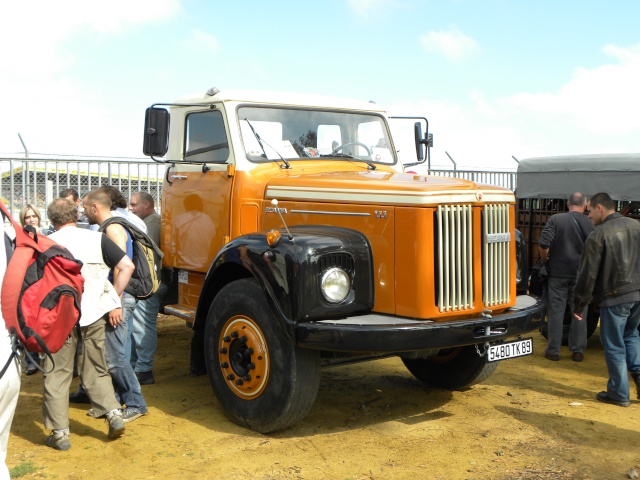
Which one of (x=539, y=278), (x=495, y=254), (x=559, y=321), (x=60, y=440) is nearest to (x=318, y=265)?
(x=495, y=254)

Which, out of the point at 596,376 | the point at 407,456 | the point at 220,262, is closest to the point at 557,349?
the point at 596,376

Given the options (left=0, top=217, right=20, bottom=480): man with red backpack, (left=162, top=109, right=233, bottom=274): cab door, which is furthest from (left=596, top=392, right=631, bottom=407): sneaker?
(left=0, top=217, right=20, bottom=480): man with red backpack

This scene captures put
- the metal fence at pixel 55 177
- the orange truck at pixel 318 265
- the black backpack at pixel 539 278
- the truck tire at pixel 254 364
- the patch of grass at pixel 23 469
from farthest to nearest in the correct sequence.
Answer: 1. the metal fence at pixel 55 177
2. the black backpack at pixel 539 278
3. the truck tire at pixel 254 364
4. the orange truck at pixel 318 265
5. the patch of grass at pixel 23 469

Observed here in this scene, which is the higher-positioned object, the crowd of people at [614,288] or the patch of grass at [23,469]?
the crowd of people at [614,288]

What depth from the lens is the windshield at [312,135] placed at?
236 inches

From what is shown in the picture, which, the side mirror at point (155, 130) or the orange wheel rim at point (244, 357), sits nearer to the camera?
the orange wheel rim at point (244, 357)

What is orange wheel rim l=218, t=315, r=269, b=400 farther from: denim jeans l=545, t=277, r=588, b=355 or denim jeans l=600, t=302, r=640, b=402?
denim jeans l=545, t=277, r=588, b=355

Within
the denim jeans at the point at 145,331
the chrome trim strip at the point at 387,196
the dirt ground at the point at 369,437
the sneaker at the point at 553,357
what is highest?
the chrome trim strip at the point at 387,196

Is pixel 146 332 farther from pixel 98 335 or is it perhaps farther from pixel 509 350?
pixel 509 350

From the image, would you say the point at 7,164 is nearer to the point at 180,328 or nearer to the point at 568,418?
the point at 180,328

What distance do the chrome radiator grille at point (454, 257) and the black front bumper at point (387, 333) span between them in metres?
0.16

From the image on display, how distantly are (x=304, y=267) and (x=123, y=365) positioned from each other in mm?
1699

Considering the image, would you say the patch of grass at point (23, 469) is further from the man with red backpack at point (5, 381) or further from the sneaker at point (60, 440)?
the man with red backpack at point (5, 381)

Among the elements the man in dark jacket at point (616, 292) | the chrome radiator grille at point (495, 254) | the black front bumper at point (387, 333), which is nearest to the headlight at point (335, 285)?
the black front bumper at point (387, 333)
